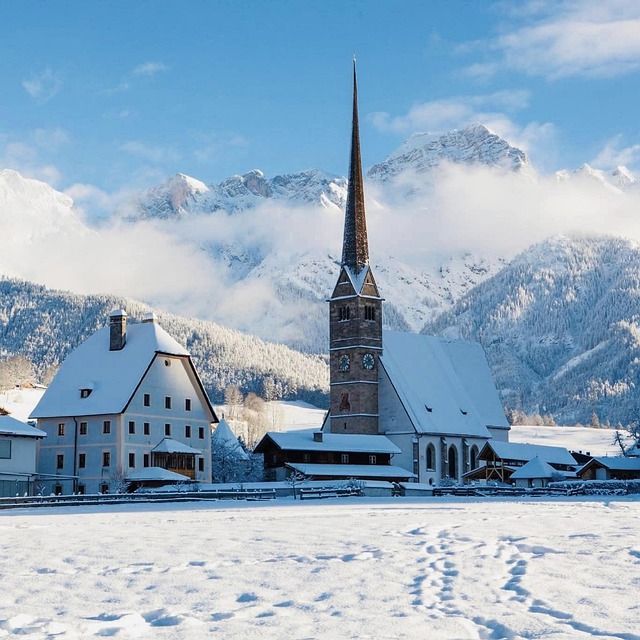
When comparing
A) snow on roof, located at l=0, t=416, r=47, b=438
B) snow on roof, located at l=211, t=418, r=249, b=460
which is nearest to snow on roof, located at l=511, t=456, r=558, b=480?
snow on roof, located at l=211, t=418, r=249, b=460

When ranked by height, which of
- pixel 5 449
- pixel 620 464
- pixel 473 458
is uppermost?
pixel 5 449

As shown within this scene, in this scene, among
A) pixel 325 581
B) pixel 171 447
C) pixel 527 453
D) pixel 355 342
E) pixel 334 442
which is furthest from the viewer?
pixel 527 453

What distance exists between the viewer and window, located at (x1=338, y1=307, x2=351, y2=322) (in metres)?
113

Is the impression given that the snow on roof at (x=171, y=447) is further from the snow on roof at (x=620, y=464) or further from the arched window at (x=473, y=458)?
the snow on roof at (x=620, y=464)

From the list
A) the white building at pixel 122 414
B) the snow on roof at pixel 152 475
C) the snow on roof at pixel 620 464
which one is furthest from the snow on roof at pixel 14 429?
the snow on roof at pixel 620 464

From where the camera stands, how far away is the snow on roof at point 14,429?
72.0 m

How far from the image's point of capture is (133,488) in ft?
257

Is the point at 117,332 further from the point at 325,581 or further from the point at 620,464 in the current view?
the point at 325,581

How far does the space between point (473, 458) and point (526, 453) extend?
19.7 ft

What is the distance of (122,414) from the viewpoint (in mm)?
81875

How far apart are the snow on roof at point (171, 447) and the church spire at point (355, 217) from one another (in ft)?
119

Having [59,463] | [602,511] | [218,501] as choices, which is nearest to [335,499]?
[218,501]

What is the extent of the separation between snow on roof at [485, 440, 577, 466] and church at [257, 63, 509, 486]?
240cm

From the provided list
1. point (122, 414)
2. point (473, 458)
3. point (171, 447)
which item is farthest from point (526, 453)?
point (122, 414)
